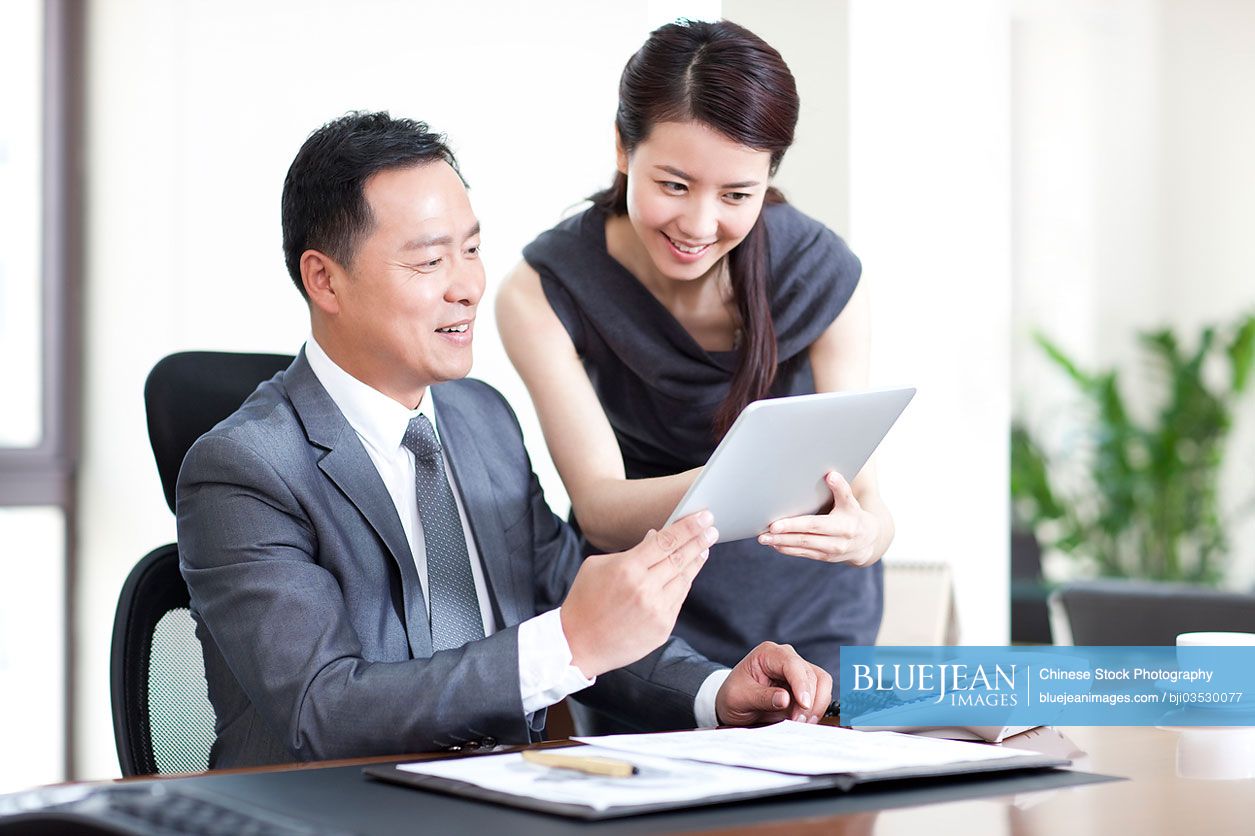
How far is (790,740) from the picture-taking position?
1.26 m

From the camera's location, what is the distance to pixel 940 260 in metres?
3.54

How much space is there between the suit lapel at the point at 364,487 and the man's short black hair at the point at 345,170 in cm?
19

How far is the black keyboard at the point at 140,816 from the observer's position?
81cm

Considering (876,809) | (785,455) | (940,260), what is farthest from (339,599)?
(940,260)

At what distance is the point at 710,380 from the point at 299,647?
2.86 feet

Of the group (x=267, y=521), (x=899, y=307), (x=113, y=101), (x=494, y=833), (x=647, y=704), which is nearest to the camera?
(x=494, y=833)

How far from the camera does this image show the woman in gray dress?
1763mm

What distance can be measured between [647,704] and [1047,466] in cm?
555

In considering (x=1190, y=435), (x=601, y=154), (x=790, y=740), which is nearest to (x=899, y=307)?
(x=601, y=154)

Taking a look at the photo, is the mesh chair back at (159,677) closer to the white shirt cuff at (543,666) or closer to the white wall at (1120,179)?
the white shirt cuff at (543,666)

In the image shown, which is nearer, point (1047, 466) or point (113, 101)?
point (113, 101)

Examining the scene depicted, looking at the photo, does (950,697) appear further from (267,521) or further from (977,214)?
(977,214)

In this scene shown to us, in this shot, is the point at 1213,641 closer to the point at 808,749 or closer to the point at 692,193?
the point at 808,749

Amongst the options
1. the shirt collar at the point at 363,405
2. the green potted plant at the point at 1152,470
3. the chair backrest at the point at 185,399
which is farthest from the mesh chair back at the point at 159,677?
the green potted plant at the point at 1152,470
